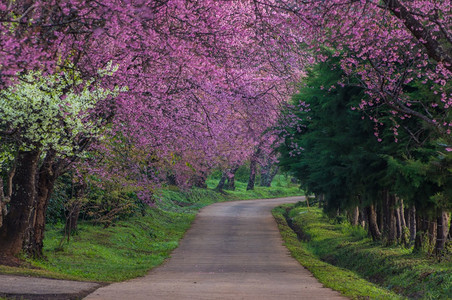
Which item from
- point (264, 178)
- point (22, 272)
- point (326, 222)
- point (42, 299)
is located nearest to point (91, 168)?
point (22, 272)

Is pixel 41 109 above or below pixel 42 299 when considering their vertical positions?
above

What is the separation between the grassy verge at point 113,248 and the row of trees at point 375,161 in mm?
6530

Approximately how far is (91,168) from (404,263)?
9548 mm

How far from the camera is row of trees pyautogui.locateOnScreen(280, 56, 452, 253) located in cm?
1605

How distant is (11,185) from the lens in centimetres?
1659

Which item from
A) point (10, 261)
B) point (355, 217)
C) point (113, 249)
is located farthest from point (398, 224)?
point (10, 261)

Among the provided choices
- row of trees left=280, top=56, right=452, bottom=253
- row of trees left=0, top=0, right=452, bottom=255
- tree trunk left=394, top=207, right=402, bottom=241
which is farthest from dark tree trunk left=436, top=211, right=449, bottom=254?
tree trunk left=394, top=207, right=402, bottom=241

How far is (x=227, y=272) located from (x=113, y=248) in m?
7.07

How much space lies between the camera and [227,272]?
17.0 metres

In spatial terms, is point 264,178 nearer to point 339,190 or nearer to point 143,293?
point 339,190

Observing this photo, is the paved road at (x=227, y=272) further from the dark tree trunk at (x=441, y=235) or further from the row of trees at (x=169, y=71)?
the dark tree trunk at (x=441, y=235)

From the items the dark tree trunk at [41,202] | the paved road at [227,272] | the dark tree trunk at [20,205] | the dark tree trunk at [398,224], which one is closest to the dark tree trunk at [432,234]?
the dark tree trunk at [398,224]

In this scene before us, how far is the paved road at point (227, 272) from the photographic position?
12.1 m

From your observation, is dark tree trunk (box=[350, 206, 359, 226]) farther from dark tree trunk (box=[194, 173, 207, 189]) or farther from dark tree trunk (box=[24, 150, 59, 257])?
dark tree trunk (box=[24, 150, 59, 257])
